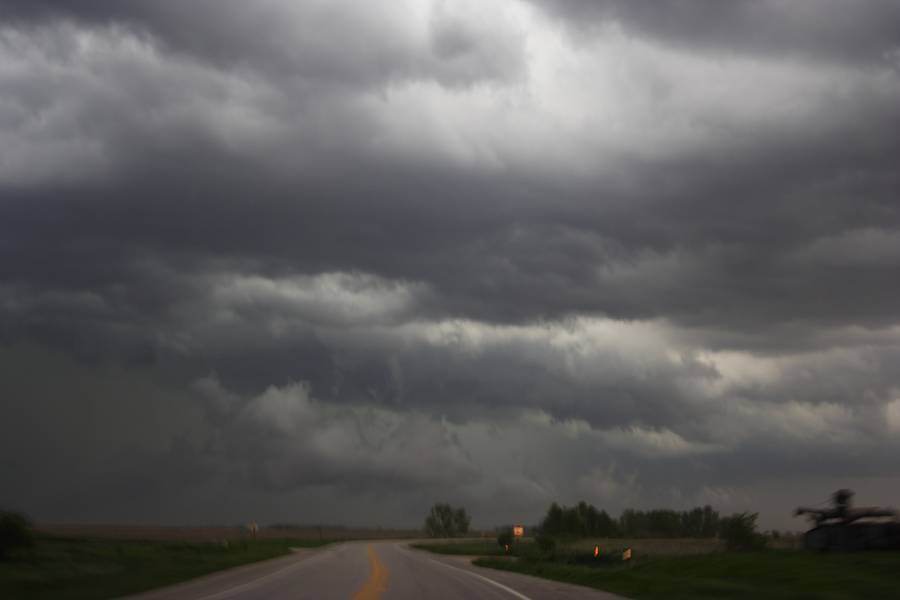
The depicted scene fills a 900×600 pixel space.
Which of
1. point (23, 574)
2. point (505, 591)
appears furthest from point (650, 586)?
point (23, 574)

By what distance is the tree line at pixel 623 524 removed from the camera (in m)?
179

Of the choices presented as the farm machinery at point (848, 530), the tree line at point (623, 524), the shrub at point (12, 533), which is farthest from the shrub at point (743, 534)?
the tree line at point (623, 524)

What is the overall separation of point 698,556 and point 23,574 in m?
27.8

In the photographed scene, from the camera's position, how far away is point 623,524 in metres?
196

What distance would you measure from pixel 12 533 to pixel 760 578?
3522cm

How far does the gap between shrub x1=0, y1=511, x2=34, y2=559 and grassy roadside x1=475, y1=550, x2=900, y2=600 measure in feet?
88.4

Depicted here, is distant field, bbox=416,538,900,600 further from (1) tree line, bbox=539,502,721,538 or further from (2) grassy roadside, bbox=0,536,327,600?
(1) tree line, bbox=539,502,721,538

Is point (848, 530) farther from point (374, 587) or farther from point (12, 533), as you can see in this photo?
point (12, 533)

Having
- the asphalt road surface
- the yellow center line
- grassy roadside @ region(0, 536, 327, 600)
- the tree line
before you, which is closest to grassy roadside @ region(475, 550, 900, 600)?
the asphalt road surface

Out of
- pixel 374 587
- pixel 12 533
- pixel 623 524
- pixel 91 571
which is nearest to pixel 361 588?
pixel 374 587

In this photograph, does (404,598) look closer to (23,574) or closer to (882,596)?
(882,596)

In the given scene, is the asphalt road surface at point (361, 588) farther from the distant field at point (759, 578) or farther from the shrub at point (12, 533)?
the shrub at point (12, 533)

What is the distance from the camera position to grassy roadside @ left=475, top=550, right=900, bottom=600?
83.6 ft

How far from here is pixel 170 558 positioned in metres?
58.9
